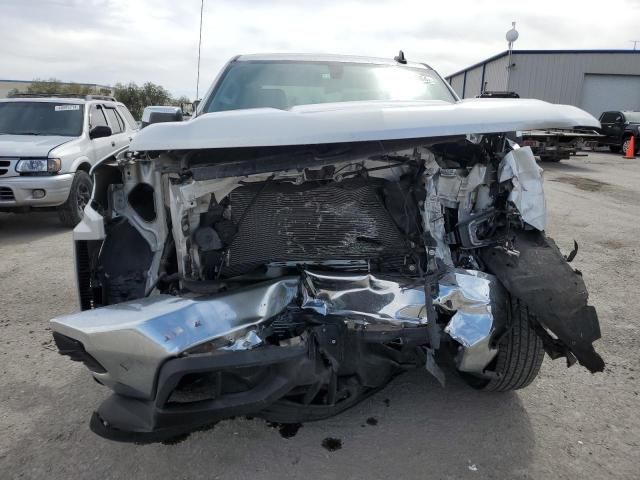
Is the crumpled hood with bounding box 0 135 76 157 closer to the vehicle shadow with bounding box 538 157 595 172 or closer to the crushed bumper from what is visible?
the crushed bumper

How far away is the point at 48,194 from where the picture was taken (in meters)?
6.20

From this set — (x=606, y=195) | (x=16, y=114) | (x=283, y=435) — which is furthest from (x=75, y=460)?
(x=606, y=195)

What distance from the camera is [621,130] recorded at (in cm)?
1888

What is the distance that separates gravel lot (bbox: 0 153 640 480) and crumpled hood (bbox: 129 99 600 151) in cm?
143

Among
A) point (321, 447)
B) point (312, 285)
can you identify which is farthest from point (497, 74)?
point (321, 447)

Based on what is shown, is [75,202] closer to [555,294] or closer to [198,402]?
[198,402]

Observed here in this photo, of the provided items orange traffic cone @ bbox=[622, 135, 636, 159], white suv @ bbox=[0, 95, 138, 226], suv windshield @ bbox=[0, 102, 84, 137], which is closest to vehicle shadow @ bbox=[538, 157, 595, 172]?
orange traffic cone @ bbox=[622, 135, 636, 159]

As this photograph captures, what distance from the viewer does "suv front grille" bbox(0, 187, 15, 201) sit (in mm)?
6109

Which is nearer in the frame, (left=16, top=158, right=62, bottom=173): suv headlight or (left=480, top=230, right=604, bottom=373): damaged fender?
(left=480, top=230, right=604, bottom=373): damaged fender

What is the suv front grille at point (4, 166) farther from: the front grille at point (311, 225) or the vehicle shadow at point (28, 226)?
the front grille at point (311, 225)

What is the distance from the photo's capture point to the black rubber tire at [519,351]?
245 centimetres

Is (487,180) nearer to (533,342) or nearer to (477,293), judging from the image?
(477,293)

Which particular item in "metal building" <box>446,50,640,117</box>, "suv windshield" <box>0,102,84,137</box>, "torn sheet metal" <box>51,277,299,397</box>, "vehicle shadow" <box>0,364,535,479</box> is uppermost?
"metal building" <box>446,50,640,117</box>

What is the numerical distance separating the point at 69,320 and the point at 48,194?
5010mm
